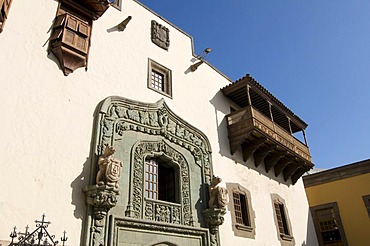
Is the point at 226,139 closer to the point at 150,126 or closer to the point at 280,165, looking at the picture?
the point at 280,165

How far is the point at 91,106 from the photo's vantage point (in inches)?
374

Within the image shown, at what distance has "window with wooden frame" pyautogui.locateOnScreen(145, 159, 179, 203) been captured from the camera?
33.6ft

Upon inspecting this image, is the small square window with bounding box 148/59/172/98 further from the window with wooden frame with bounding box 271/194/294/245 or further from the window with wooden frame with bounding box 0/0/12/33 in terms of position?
the window with wooden frame with bounding box 271/194/294/245

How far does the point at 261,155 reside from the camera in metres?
14.9

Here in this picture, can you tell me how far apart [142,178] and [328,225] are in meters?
14.5

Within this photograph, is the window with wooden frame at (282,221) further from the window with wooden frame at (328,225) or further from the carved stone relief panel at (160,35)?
the carved stone relief panel at (160,35)

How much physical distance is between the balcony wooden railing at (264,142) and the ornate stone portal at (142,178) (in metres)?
2.01

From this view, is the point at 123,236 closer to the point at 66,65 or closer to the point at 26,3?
the point at 66,65

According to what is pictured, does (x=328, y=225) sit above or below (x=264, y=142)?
below

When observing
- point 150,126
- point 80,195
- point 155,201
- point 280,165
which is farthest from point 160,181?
point 280,165

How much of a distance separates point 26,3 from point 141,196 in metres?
6.52

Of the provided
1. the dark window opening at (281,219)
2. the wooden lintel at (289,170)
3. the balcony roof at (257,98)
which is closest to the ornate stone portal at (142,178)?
the balcony roof at (257,98)

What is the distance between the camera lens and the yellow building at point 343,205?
18203 millimetres

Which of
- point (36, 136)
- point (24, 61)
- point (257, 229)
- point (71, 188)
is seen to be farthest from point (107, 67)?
point (257, 229)
